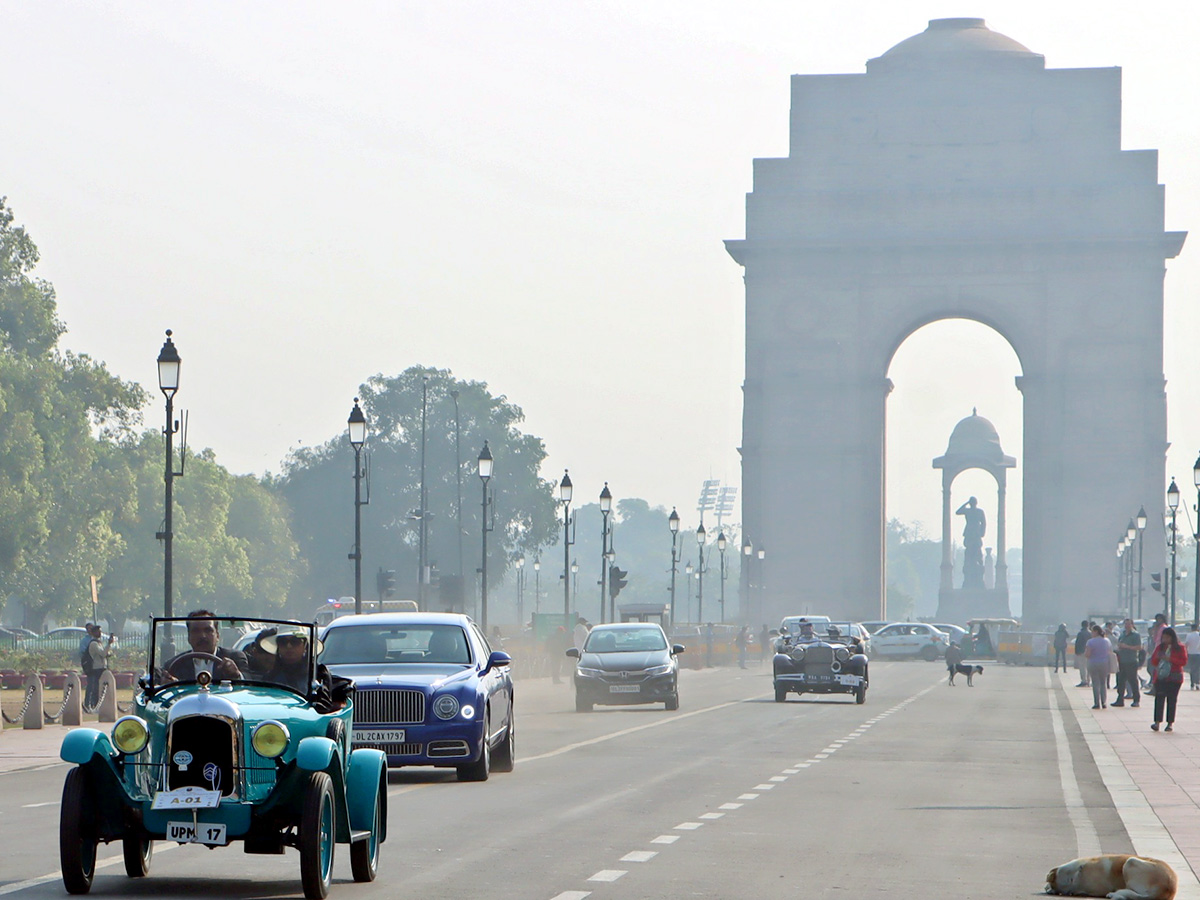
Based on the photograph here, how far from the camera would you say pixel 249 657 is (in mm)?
10438

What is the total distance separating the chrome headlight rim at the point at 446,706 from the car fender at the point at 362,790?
6258 millimetres

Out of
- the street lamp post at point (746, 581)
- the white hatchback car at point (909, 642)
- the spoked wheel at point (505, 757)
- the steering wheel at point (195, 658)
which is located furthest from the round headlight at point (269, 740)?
the street lamp post at point (746, 581)

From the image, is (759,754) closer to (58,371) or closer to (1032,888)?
(1032,888)

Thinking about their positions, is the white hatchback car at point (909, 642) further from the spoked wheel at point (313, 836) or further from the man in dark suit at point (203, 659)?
the spoked wheel at point (313, 836)

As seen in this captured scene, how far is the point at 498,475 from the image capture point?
10325 cm

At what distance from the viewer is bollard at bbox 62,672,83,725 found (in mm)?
26328

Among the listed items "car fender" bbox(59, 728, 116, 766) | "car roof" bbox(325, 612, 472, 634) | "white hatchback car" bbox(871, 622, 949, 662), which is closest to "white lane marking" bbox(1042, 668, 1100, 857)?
"car roof" bbox(325, 612, 472, 634)

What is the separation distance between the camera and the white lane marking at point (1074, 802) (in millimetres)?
13031

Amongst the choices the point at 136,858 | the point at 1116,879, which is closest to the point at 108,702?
the point at 136,858

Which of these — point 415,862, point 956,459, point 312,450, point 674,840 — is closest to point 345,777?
point 415,862

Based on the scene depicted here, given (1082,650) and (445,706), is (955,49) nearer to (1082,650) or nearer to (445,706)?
(1082,650)

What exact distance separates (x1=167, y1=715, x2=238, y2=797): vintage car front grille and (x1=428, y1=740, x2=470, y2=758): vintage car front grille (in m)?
7.25

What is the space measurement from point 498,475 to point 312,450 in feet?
41.7

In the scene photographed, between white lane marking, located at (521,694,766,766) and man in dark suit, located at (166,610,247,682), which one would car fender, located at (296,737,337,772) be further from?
white lane marking, located at (521,694,766,766)
